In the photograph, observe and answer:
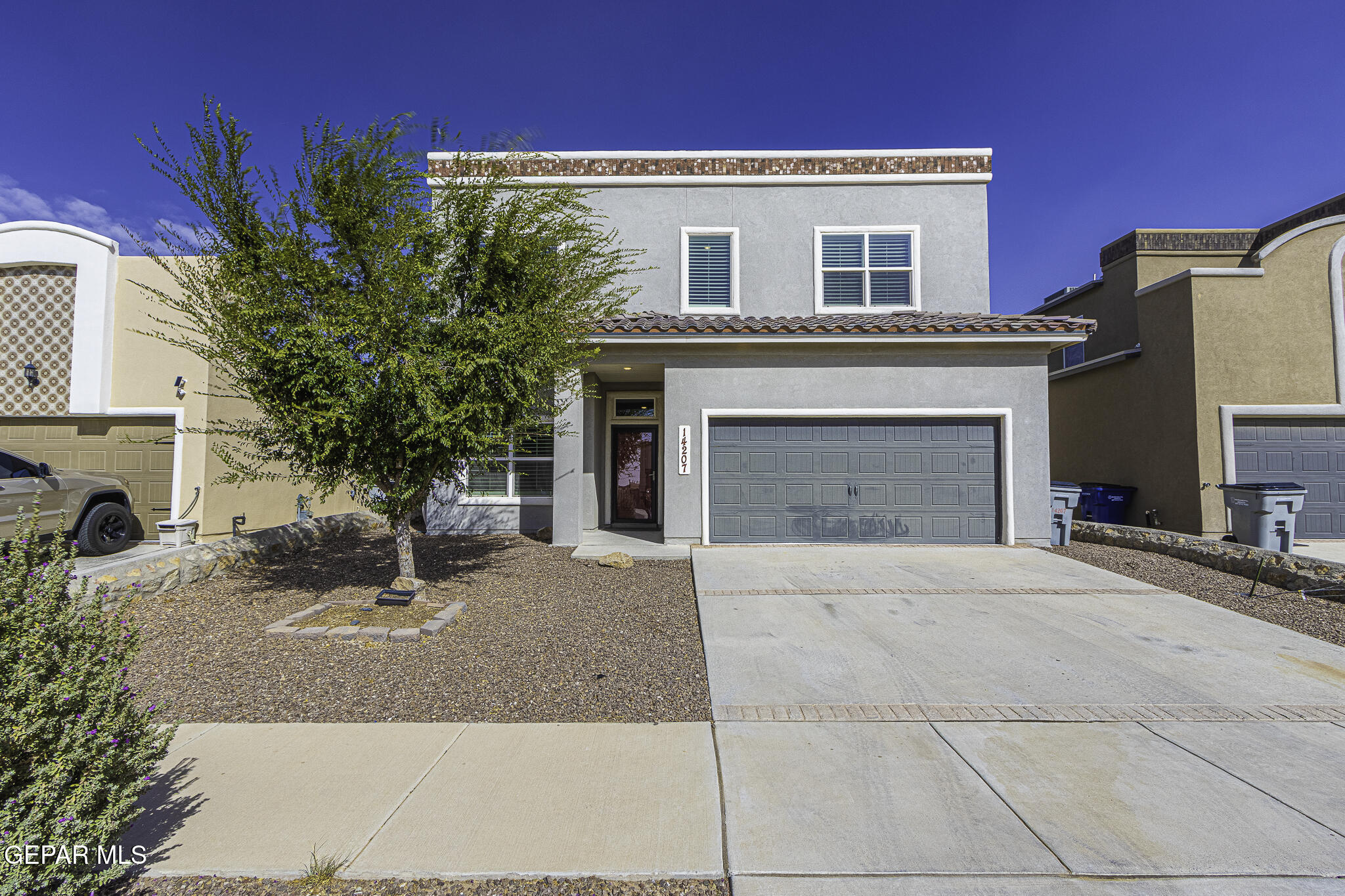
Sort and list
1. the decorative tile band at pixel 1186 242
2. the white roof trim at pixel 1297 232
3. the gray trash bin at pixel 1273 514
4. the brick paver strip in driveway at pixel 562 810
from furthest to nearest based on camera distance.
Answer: the decorative tile band at pixel 1186 242, the white roof trim at pixel 1297 232, the gray trash bin at pixel 1273 514, the brick paver strip in driveway at pixel 562 810

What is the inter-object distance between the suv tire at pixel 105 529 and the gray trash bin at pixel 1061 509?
14.7 metres

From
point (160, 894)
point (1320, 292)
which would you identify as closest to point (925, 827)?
point (160, 894)

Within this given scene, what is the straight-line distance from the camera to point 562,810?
9.97ft

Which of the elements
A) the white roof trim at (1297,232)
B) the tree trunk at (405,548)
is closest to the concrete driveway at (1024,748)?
the tree trunk at (405,548)

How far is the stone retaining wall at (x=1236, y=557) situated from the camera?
7.38 meters

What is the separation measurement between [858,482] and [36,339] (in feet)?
47.8

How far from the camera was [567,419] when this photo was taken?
35.7 ft

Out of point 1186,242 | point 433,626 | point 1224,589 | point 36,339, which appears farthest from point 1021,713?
point 1186,242

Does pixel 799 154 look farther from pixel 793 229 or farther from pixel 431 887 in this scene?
pixel 431 887

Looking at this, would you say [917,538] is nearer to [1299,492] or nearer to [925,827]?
[1299,492]

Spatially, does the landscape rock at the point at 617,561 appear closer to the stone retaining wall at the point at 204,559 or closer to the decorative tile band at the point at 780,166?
the stone retaining wall at the point at 204,559

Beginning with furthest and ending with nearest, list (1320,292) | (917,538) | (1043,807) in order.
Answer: (1320,292) → (917,538) → (1043,807)

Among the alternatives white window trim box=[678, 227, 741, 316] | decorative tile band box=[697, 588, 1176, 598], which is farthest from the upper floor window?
decorative tile band box=[697, 588, 1176, 598]

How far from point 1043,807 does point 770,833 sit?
4.66 feet
